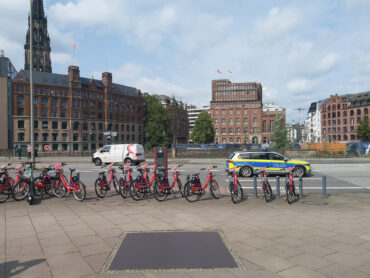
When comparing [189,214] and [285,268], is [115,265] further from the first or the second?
[189,214]

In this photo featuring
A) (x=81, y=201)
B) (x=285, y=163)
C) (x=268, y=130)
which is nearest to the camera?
(x=81, y=201)

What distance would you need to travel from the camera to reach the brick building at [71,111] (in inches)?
2697

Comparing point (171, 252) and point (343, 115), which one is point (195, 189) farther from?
point (343, 115)

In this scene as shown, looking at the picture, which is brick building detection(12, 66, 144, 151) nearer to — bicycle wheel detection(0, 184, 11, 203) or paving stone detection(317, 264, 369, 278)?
bicycle wheel detection(0, 184, 11, 203)

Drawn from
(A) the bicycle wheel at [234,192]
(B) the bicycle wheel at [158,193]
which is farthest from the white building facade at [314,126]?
(B) the bicycle wheel at [158,193]

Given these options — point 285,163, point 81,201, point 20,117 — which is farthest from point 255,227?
point 20,117

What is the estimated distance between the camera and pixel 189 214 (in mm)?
7520

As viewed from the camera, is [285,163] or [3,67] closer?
[285,163]

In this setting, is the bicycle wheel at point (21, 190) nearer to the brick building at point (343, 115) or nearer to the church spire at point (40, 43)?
the church spire at point (40, 43)

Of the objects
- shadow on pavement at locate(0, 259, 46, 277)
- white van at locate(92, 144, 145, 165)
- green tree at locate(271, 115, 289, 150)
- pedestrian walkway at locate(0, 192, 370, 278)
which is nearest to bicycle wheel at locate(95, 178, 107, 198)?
pedestrian walkway at locate(0, 192, 370, 278)

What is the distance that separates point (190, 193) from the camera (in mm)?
9297

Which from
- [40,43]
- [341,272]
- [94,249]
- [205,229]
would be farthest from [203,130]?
[341,272]

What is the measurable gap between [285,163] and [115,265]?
13.8 meters

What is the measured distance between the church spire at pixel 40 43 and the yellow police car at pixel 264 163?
292 ft
